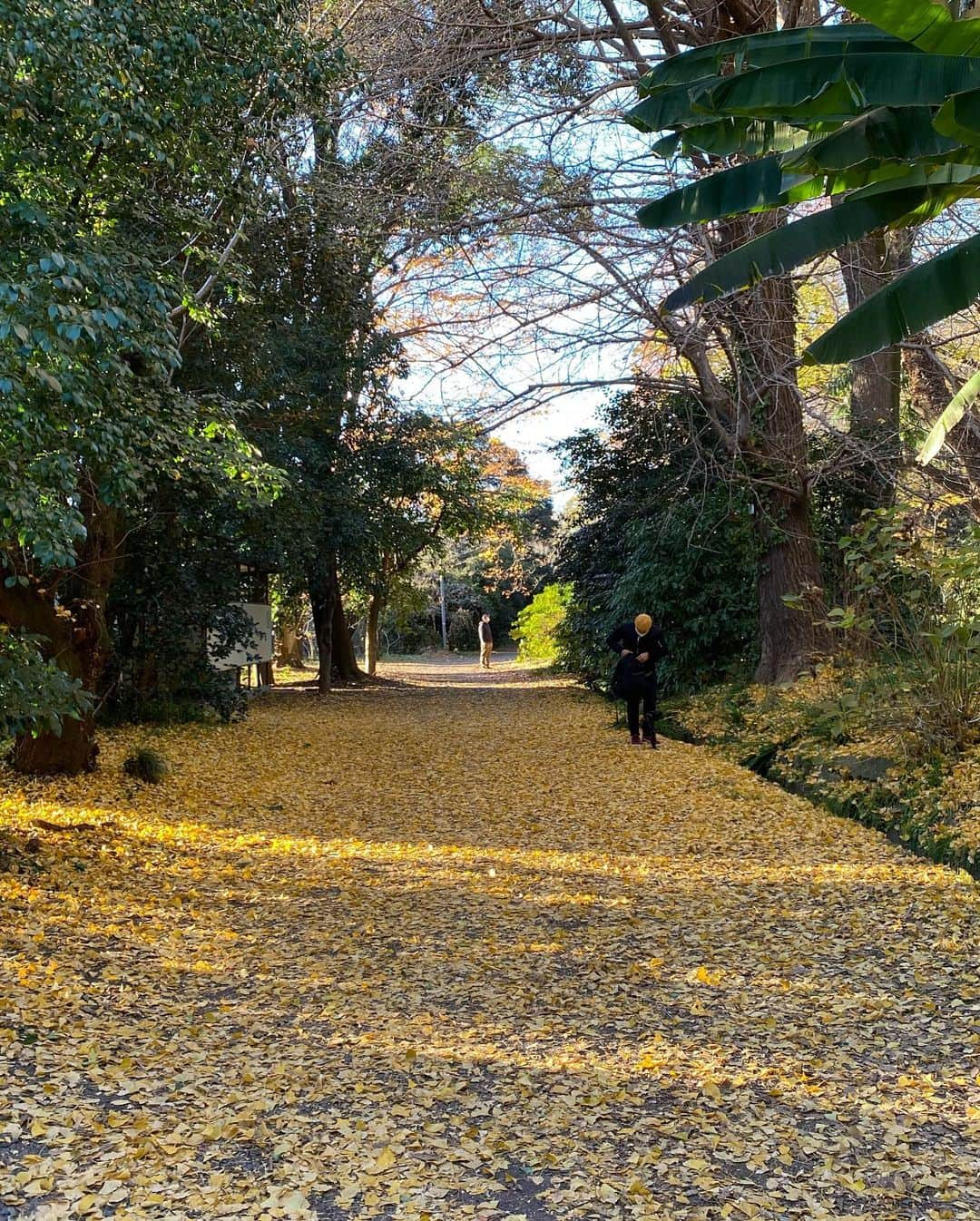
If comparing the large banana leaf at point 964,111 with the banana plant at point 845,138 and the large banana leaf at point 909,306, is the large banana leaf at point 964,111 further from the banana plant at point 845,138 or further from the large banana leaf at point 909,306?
the large banana leaf at point 909,306

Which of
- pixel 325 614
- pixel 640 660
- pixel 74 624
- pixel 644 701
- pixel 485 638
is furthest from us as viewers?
pixel 485 638

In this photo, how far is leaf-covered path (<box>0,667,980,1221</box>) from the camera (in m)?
3.00

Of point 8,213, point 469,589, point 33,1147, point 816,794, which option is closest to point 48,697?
point 8,213

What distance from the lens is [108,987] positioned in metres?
4.47

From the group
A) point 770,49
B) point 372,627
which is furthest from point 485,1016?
point 372,627

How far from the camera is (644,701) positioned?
11.1 metres

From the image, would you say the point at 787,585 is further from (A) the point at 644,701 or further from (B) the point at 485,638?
(B) the point at 485,638

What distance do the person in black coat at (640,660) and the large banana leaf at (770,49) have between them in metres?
6.40

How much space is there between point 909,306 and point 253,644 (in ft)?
31.1

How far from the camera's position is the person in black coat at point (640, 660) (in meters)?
10.8

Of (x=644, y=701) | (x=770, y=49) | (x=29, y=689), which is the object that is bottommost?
(x=644, y=701)

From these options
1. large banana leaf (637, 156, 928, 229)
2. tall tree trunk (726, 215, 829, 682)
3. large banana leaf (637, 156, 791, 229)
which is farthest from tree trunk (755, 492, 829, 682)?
large banana leaf (637, 156, 791, 229)

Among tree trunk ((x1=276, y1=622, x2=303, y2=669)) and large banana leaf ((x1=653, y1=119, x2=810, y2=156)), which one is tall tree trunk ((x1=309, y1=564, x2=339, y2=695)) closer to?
tree trunk ((x1=276, y1=622, x2=303, y2=669))

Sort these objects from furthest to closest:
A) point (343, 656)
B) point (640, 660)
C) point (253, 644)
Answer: point (343, 656) → point (253, 644) → point (640, 660)
